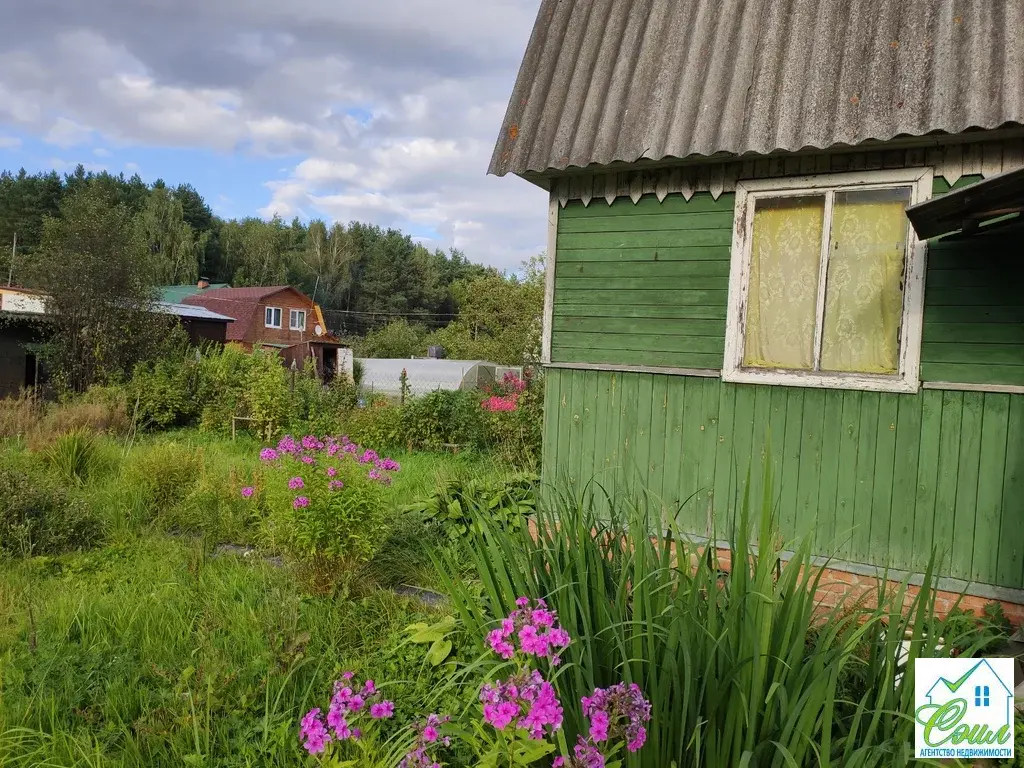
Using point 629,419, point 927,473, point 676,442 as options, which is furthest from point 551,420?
point 927,473

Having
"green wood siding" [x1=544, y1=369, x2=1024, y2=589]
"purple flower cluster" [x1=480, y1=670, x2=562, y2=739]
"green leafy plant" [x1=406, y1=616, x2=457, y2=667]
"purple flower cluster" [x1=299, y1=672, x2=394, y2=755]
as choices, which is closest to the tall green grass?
"purple flower cluster" [x1=480, y1=670, x2=562, y2=739]

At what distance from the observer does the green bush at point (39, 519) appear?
5430 millimetres

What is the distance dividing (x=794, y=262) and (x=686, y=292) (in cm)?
76

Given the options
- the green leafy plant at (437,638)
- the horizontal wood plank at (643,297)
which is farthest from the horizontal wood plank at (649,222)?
the green leafy plant at (437,638)

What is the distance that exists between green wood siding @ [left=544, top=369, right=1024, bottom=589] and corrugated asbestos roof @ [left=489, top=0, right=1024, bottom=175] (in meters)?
1.65

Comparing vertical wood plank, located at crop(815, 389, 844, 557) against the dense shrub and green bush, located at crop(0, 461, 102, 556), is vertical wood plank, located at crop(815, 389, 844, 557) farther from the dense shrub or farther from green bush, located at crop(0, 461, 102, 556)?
green bush, located at crop(0, 461, 102, 556)

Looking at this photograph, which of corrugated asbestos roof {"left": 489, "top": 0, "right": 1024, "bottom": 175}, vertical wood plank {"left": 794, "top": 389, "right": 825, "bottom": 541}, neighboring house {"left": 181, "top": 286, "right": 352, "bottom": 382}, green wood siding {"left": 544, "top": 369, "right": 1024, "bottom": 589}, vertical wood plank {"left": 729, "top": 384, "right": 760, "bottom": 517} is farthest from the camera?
neighboring house {"left": 181, "top": 286, "right": 352, "bottom": 382}

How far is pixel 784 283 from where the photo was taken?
502cm

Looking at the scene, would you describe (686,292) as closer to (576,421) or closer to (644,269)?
(644,269)

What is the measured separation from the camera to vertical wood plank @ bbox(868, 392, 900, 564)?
4.65m

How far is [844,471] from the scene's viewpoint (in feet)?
15.7

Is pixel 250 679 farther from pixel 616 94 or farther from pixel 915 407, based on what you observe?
pixel 616 94

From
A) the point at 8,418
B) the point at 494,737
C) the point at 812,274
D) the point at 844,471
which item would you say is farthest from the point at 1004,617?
the point at 8,418

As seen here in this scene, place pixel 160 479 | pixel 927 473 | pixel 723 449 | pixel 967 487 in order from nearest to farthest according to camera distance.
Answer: pixel 967 487
pixel 927 473
pixel 723 449
pixel 160 479
